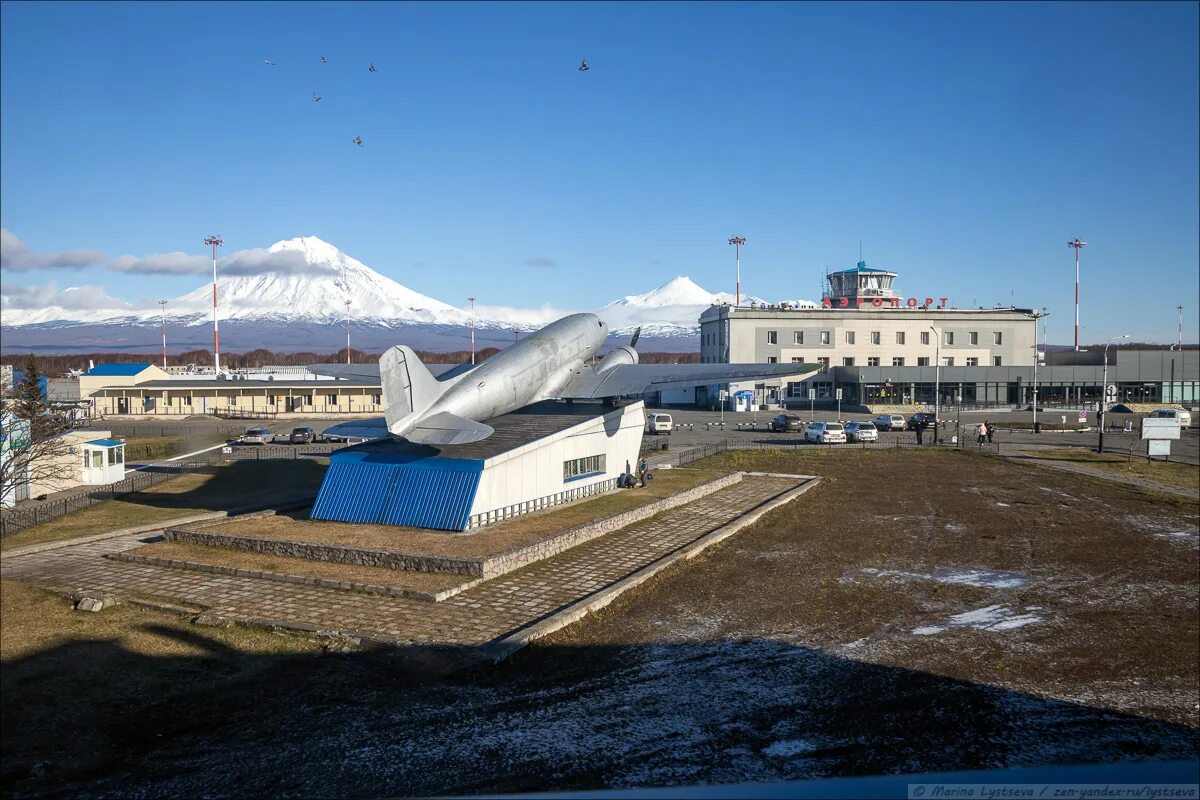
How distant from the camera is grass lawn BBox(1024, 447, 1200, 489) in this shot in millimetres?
44906

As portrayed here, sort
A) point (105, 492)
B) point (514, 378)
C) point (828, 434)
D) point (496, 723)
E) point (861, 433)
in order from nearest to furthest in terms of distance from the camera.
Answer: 1. point (496, 723)
2. point (514, 378)
3. point (105, 492)
4. point (828, 434)
5. point (861, 433)

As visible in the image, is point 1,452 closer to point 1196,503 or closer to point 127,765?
point 127,765

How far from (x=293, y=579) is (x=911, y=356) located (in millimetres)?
91965

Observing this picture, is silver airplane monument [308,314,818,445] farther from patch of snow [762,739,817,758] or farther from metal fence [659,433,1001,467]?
patch of snow [762,739,817,758]

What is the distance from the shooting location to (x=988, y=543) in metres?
29.6

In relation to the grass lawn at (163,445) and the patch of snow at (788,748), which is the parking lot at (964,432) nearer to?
the grass lawn at (163,445)

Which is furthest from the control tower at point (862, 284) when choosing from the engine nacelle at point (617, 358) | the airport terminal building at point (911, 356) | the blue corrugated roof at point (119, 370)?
the blue corrugated roof at point (119, 370)

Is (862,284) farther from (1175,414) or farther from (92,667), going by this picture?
(92,667)

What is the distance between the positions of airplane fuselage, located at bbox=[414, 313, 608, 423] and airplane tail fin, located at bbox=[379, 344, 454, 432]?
3.91 feet

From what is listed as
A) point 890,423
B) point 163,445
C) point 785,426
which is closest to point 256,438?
point 163,445

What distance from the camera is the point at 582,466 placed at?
35500 mm

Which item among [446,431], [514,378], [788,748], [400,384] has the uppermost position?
[514,378]

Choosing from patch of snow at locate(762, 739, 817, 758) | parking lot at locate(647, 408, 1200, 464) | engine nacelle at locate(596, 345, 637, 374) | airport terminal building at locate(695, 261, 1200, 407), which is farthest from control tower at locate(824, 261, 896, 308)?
patch of snow at locate(762, 739, 817, 758)

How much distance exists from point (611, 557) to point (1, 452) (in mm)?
17693
